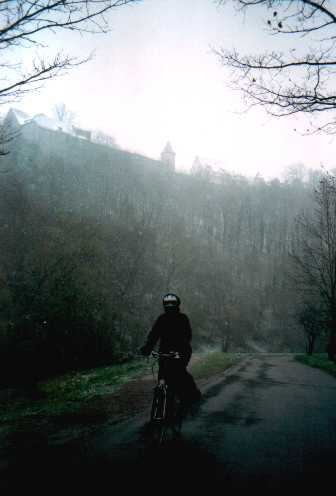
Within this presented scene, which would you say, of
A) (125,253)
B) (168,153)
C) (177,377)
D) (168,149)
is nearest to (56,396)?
(177,377)

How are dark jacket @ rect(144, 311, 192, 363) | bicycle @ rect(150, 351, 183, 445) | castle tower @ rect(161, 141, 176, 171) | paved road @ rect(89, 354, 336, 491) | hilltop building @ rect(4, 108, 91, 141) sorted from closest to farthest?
1. paved road @ rect(89, 354, 336, 491)
2. bicycle @ rect(150, 351, 183, 445)
3. dark jacket @ rect(144, 311, 192, 363)
4. hilltop building @ rect(4, 108, 91, 141)
5. castle tower @ rect(161, 141, 176, 171)

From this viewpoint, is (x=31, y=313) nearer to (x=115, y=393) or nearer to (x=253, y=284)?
(x=115, y=393)

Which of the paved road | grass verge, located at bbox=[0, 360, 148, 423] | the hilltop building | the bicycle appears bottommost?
grass verge, located at bbox=[0, 360, 148, 423]

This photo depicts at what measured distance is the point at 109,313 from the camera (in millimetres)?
29141

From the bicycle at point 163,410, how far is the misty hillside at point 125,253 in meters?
18.6

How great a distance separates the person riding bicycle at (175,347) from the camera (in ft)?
19.5

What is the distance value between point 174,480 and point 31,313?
73.8 feet

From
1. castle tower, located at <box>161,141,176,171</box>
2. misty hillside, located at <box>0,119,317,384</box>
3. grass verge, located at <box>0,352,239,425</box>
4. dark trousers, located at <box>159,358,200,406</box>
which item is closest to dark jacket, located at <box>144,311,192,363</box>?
dark trousers, located at <box>159,358,200,406</box>

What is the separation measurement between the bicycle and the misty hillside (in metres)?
18.6

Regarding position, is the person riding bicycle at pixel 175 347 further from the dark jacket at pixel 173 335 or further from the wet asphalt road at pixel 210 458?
the wet asphalt road at pixel 210 458

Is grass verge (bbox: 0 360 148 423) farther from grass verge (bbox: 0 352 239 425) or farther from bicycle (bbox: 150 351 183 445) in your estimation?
bicycle (bbox: 150 351 183 445)

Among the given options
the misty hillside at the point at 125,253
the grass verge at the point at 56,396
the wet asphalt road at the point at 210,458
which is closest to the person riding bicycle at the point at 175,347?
the wet asphalt road at the point at 210,458

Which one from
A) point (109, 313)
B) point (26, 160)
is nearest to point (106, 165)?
point (26, 160)

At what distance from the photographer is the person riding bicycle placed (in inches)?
234
